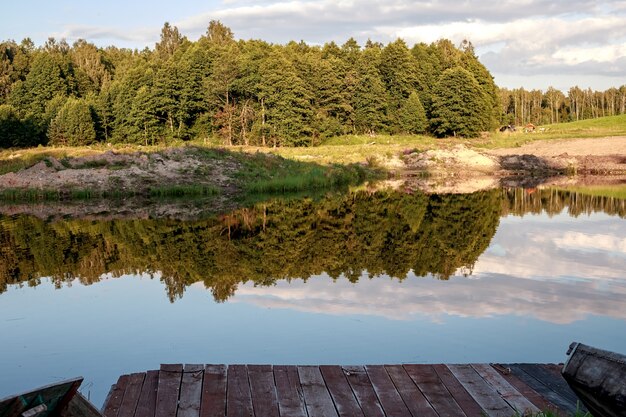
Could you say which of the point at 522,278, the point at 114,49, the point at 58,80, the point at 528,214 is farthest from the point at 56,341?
the point at 114,49

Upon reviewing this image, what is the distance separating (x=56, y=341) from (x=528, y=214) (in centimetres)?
2246

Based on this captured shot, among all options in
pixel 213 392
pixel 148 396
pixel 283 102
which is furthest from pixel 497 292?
pixel 283 102

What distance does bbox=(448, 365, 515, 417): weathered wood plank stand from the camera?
24.1ft

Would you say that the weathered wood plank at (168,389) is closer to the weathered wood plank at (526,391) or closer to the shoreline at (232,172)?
the weathered wood plank at (526,391)

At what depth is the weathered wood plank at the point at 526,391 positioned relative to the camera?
7389 mm

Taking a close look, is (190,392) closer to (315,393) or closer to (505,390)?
(315,393)

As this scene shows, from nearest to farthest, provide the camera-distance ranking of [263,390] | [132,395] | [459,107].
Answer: [132,395]
[263,390]
[459,107]

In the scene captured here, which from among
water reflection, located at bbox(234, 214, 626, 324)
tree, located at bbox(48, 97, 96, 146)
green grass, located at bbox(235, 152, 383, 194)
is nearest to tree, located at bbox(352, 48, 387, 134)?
tree, located at bbox(48, 97, 96, 146)

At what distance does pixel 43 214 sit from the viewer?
29.5 m

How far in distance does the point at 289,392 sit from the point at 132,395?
5.76 feet

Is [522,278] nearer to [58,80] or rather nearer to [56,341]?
[56,341]

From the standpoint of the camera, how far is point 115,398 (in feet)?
25.2

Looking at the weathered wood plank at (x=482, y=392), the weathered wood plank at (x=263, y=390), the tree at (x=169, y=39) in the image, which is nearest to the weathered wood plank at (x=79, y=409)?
the weathered wood plank at (x=263, y=390)

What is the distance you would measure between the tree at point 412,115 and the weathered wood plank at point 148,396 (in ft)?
253
